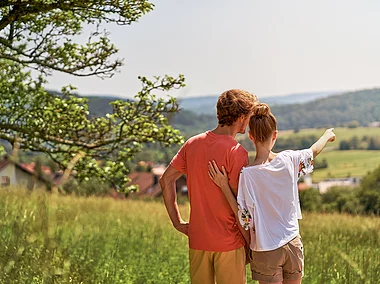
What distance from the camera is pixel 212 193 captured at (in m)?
4.04

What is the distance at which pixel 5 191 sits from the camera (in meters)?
10.5

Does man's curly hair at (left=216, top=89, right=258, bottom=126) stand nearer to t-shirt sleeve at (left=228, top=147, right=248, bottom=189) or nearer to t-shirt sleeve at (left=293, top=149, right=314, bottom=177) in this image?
t-shirt sleeve at (left=228, top=147, right=248, bottom=189)

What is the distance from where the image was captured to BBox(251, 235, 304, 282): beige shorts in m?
3.99

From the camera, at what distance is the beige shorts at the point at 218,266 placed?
402 centimetres

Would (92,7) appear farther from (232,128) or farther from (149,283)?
(232,128)

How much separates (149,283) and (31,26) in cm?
575

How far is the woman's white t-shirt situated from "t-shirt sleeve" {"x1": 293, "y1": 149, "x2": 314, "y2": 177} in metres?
0.07

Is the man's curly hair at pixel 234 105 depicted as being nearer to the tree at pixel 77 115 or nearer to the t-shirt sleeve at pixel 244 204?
the t-shirt sleeve at pixel 244 204

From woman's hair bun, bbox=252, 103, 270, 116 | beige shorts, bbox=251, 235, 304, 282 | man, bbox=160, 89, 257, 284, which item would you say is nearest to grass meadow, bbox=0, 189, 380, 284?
beige shorts, bbox=251, 235, 304, 282

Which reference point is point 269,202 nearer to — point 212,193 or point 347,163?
point 212,193

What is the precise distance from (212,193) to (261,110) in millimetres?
669

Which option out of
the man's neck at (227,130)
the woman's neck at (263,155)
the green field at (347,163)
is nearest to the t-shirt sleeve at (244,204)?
the woman's neck at (263,155)

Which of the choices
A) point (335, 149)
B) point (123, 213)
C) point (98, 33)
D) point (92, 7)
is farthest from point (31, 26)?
point (335, 149)

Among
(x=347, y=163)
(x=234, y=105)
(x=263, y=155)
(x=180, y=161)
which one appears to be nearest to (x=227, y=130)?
(x=234, y=105)
